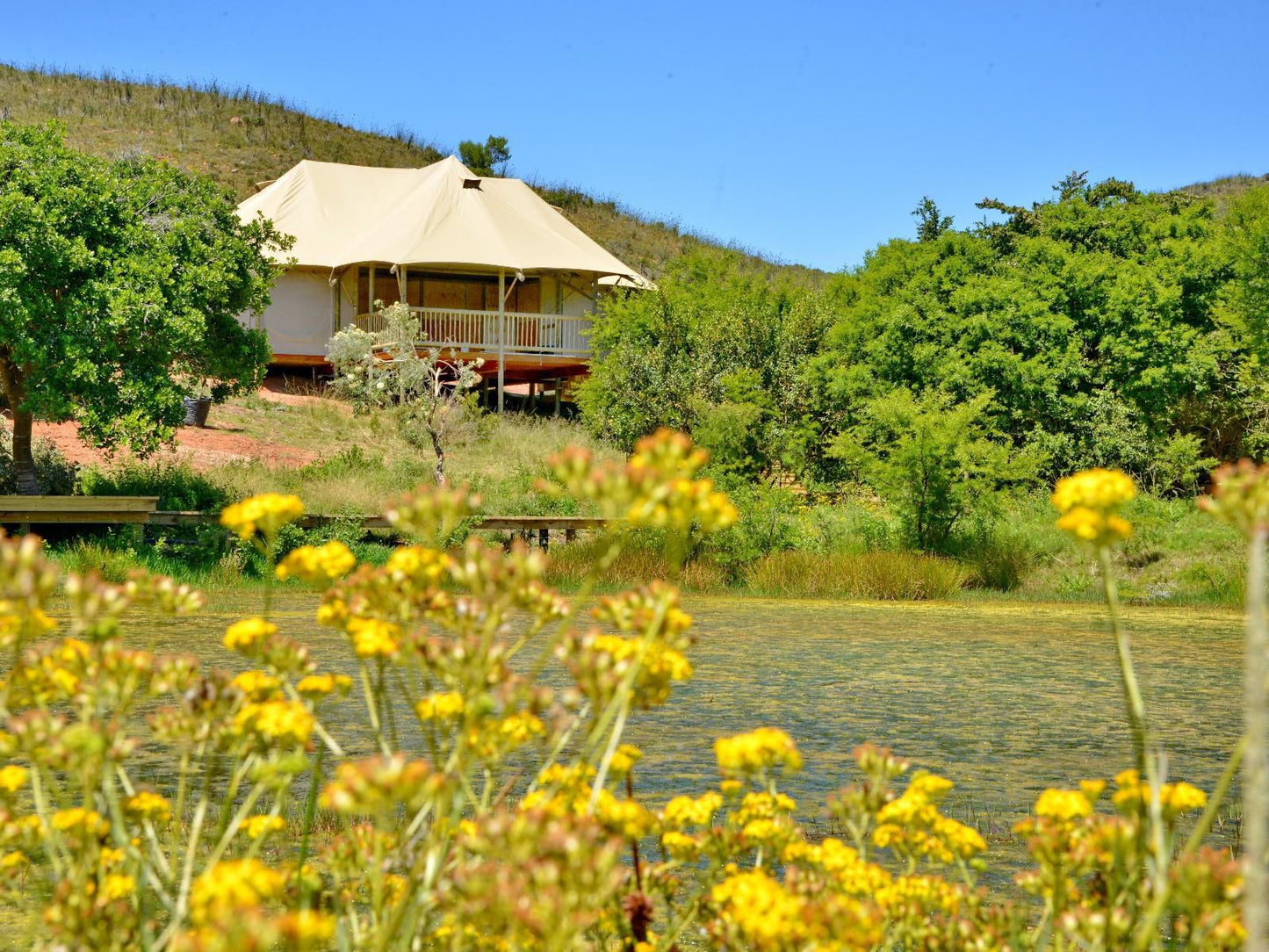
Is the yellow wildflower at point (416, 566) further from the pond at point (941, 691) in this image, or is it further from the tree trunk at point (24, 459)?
the tree trunk at point (24, 459)

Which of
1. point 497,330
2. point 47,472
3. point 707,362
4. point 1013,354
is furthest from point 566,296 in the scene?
point 47,472

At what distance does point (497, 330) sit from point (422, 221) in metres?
3.26

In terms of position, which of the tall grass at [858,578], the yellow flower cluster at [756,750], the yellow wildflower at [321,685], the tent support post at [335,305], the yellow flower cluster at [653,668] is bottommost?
the tall grass at [858,578]

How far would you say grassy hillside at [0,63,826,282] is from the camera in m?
46.5

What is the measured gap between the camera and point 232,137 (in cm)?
4922

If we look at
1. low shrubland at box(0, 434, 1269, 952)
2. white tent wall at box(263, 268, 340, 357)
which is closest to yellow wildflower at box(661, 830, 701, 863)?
low shrubland at box(0, 434, 1269, 952)

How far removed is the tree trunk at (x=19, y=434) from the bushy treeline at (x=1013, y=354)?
10.3m

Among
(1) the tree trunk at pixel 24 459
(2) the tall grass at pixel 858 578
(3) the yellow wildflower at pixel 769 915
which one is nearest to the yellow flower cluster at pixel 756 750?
(3) the yellow wildflower at pixel 769 915

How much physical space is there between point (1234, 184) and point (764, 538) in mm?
67718

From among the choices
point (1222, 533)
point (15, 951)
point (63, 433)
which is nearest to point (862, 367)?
point (1222, 533)

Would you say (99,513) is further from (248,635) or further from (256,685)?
(248,635)

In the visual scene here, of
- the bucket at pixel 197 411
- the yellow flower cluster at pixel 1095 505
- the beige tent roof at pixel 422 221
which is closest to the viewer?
the yellow flower cluster at pixel 1095 505

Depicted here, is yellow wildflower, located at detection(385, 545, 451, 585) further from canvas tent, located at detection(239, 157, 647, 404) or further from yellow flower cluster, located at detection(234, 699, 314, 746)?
canvas tent, located at detection(239, 157, 647, 404)

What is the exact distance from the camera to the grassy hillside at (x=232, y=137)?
153 feet
